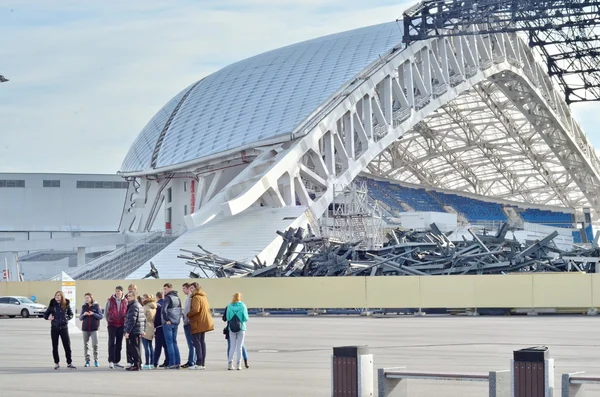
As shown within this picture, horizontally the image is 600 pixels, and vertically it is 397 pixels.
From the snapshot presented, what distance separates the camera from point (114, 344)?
19297 millimetres

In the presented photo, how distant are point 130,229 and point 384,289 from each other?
37.0 m

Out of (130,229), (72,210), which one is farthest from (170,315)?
(72,210)

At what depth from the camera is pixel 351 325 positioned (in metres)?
32.3

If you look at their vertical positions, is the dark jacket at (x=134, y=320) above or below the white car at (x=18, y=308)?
above

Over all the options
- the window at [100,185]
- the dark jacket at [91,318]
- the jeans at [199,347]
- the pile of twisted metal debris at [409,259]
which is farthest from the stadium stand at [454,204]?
the jeans at [199,347]

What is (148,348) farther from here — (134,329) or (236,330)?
(236,330)

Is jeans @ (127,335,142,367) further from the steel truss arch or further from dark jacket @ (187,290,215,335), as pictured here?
the steel truss arch

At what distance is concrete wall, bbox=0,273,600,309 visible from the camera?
3903cm

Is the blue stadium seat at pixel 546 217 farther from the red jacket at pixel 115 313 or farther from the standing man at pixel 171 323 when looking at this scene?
the standing man at pixel 171 323

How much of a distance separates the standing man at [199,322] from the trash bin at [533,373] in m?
7.82

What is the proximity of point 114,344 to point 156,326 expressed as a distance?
2.51 ft

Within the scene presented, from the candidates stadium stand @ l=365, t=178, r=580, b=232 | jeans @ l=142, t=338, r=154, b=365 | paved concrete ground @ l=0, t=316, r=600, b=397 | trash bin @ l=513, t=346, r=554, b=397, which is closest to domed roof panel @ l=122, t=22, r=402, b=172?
stadium stand @ l=365, t=178, r=580, b=232

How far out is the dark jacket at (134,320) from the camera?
18.8 metres

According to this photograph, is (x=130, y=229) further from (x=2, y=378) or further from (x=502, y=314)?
(x=2, y=378)
